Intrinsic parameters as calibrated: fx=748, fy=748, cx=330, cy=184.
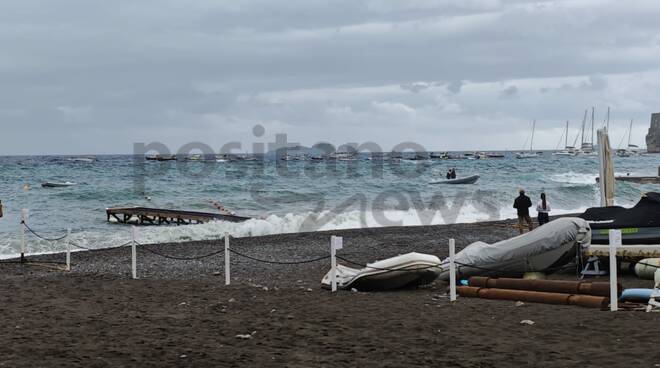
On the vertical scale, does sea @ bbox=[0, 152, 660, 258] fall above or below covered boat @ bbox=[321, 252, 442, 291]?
below

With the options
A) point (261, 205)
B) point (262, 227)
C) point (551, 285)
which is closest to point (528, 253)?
point (551, 285)

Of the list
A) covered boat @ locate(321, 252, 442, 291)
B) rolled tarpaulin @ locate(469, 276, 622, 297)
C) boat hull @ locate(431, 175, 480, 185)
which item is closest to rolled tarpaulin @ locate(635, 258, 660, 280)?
rolled tarpaulin @ locate(469, 276, 622, 297)

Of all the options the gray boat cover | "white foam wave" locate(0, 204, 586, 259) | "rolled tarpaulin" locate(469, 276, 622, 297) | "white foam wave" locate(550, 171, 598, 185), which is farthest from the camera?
"white foam wave" locate(550, 171, 598, 185)

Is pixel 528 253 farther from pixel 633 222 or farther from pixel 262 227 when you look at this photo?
pixel 262 227

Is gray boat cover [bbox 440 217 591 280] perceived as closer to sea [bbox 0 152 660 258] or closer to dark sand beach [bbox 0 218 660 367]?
dark sand beach [bbox 0 218 660 367]

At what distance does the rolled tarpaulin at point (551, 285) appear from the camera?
11.8 metres

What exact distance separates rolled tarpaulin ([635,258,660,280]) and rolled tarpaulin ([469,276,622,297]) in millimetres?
2684

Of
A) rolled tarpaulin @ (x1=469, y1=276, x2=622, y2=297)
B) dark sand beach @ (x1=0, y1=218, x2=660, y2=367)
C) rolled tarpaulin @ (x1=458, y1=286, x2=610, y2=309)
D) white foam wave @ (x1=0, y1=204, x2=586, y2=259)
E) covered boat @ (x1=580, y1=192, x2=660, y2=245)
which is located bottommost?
white foam wave @ (x1=0, y1=204, x2=586, y2=259)

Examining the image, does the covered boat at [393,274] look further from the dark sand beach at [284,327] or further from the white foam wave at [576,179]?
the white foam wave at [576,179]

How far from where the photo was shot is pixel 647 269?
14.5 meters

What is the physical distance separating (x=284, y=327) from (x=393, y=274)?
3783mm

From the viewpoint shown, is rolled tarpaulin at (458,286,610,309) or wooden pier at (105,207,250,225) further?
wooden pier at (105,207,250,225)

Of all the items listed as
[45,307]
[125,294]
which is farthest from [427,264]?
[45,307]

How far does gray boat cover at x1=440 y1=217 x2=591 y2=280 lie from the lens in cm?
1481
